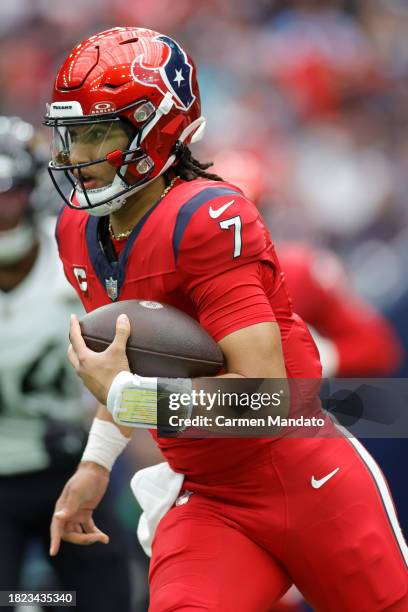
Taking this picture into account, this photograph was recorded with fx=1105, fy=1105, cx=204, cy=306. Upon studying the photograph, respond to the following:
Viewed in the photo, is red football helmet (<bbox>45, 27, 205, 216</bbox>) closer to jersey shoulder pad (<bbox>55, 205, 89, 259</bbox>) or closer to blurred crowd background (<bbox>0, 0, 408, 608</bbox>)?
jersey shoulder pad (<bbox>55, 205, 89, 259</bbox>)

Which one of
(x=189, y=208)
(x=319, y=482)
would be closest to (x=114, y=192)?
(x=189, y=208)

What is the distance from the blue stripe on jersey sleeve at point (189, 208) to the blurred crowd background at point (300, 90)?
118 inches

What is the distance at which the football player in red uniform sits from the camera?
7.37ft

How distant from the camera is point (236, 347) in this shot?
7.03ft

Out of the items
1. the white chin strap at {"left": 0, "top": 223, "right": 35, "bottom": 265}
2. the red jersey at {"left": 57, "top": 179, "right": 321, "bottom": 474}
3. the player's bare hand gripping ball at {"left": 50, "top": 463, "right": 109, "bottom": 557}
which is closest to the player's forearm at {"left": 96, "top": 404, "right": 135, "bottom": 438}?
the player's bare hand gripping ball at {"left": 50, "top": 463, "right": 109, "bottom": 557}

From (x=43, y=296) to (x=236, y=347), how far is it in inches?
63.9

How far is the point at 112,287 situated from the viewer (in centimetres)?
243

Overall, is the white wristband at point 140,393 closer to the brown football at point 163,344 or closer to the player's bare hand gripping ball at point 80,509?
the brown football at point 163,344

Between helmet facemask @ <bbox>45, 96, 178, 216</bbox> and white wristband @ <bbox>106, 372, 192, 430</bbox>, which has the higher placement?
helmet facemask @ <bbox>45, 96, 178, 216</bbox>

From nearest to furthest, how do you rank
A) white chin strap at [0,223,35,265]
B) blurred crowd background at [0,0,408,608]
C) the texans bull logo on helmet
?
the texans bull logo on helmet → white chin strap at [0,223,35,265] → blurred crowd background at [0,0,408,608]

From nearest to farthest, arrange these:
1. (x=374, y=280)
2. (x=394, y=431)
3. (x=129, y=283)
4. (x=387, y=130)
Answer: (x=129, y=283), (x=394, y=431), (x=374, y=280), (x=387, y=130)

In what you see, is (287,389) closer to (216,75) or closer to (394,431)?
(394,431)

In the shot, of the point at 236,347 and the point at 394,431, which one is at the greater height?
the point at 236,347

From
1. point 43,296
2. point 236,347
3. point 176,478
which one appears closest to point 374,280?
point 43,296
